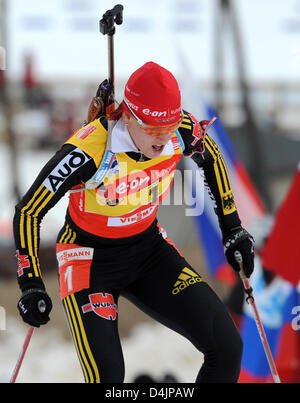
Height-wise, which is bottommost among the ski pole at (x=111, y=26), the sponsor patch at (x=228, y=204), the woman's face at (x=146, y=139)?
the sponsor patch at (x=228, y=204)

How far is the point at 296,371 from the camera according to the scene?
4.00 meters

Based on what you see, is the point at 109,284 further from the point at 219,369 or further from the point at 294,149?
the point at 294,149

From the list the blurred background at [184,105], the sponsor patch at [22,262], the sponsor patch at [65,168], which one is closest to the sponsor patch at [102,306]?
the sponsor patch at [22,262]

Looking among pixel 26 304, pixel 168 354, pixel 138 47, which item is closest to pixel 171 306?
pixel 26 304

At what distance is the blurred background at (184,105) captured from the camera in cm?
616

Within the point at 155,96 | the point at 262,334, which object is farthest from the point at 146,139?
the point at 262,334

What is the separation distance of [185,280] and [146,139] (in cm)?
68

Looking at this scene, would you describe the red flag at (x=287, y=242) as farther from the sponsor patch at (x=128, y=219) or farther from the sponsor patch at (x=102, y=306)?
the sponsor patch at (x=102, y=306)

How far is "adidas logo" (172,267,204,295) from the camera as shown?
2.70 meters

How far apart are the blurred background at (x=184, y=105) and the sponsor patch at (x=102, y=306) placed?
1.21 meters

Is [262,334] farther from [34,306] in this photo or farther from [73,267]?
[34,306]

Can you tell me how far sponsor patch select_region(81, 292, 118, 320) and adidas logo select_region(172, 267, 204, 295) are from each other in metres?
0.29

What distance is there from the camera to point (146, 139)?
2.49 m

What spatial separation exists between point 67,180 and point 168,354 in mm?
4541
